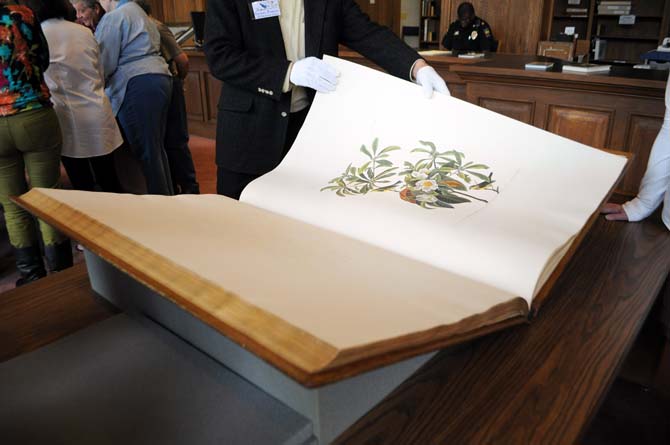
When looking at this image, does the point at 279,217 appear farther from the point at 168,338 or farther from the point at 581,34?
the point at 581,34

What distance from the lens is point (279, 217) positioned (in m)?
0.85

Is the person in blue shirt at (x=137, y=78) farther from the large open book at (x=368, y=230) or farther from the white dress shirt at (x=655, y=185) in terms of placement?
the white dress shirt at (x=655, y=185)

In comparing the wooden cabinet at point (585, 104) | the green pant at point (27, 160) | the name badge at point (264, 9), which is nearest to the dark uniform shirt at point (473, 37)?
the wooden cabinet at point (585, 104)

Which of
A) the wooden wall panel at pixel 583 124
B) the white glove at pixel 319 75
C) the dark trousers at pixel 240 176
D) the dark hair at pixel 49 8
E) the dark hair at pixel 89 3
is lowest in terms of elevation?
the wooden wall panel at pixel 583 124

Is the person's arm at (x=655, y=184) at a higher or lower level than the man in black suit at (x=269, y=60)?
lower

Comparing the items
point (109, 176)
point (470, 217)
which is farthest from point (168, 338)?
point (109, 176)

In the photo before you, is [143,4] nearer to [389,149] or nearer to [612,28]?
[389,149]

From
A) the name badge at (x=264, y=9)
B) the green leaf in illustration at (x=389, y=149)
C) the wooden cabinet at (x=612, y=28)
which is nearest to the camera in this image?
the green leaf in illustration at (x=389, y=149)

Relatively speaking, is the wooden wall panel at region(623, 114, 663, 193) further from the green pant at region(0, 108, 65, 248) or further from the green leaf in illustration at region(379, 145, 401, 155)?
the green pant at region(0, 108, 65, 248)

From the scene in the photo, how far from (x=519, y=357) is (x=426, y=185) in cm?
32

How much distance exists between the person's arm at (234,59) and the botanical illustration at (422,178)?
473 millimetres

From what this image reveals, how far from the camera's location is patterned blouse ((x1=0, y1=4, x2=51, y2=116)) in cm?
198

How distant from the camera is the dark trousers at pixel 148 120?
312cm

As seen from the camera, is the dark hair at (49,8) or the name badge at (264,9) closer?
the name badge at (264,9)
